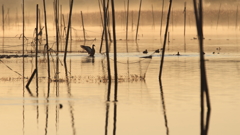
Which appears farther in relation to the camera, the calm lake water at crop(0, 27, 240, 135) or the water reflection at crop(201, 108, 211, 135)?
the calm lake water at crop(0, 27, 240, 135)

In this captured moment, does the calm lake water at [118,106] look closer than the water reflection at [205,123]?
No

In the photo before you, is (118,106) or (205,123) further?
(118,106)

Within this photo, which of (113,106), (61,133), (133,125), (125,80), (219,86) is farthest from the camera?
(125,80)

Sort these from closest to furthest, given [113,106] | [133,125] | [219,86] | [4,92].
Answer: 1. [133,125]
2. [113,106]
3. [4,92]
4. [219,86]

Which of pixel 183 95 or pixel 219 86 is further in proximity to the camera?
pixel 219 86

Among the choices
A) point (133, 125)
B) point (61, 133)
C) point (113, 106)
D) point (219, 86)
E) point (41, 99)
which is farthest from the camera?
point (219, 86)

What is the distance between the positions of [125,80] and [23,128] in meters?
16.5

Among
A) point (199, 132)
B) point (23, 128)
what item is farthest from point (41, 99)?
point (199, 132)

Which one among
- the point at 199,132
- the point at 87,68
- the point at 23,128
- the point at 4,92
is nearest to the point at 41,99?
the point at 4,92

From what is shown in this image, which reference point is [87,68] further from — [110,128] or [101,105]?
[110,128]

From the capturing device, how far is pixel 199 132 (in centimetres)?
1953

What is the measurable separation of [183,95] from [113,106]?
4.55 metres

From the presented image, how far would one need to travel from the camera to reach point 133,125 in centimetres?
2097

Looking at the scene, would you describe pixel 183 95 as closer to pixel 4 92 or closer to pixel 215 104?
pixel 215 104
